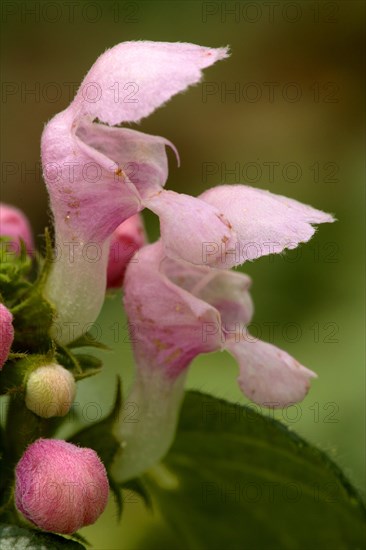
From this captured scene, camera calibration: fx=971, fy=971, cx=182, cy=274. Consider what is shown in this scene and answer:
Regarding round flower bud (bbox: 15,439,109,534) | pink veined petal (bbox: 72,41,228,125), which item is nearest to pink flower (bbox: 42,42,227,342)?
pink veined petal (bbox: 72,41,228,125)

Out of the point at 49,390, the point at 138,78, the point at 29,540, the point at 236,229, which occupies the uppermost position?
the point at 138,78

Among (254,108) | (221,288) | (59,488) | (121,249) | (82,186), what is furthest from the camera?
(254,108)

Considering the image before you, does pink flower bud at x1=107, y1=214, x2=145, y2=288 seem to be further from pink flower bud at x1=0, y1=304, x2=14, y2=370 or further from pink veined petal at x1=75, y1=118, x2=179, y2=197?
pink flower bud at x1=0, y1=304, x2=14, y2=370

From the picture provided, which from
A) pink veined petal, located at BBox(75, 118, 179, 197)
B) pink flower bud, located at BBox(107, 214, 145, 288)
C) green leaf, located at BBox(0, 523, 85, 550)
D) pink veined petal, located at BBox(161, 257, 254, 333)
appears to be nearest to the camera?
green leaf, located at BBox(0, 523, 85, 550)

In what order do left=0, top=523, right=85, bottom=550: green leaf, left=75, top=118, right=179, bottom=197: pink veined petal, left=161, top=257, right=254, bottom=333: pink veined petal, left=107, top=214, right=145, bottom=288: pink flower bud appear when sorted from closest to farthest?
left=0, top=523, right=85, bottom=550: green leaf
left=75, top=118, right=179, bottom=197: pink veined petal
left=161, top=257, right=254, bottom=333: pink veined petal
left=107, top=214, right=145, bottom=288: pink flower bud

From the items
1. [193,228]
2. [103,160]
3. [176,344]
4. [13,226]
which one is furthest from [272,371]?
[13,226]

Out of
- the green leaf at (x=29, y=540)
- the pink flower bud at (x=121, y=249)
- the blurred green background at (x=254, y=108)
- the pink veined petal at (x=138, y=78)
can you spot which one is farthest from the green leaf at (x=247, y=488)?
the blurred green background at (x=254, y=108)

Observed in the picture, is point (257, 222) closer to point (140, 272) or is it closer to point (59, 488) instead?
point (140, 272)

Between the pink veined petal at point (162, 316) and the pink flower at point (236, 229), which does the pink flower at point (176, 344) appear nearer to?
the pink veined petal at point (162, 316)
